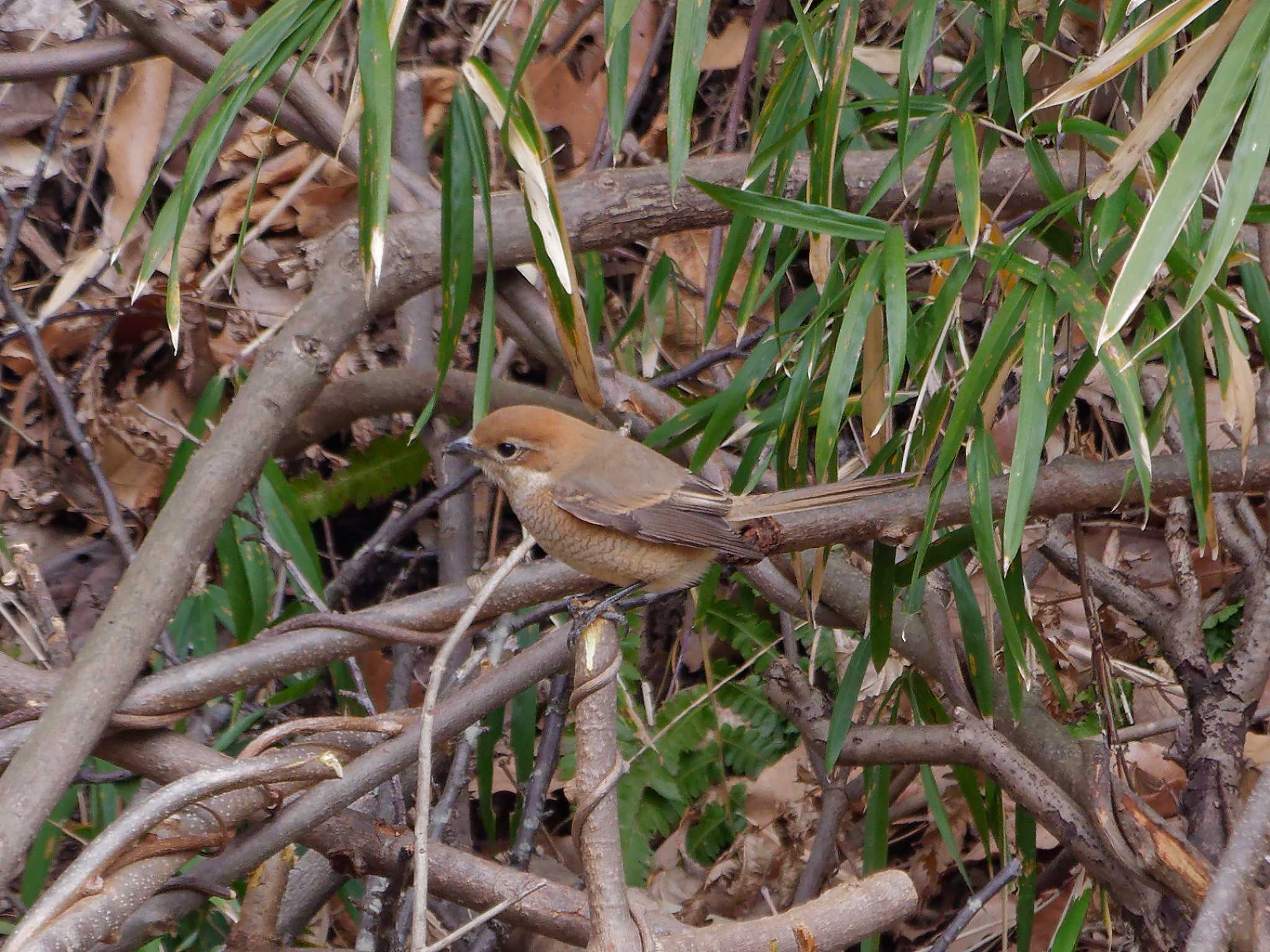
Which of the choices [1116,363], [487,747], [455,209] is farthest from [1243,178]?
[487,747]

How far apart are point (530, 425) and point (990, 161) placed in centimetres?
160

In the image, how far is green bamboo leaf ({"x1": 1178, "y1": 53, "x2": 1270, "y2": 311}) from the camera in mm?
2014

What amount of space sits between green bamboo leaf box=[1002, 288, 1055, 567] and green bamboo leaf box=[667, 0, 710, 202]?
2.57 ft

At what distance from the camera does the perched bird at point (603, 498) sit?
3.13 m

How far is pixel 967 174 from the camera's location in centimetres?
266

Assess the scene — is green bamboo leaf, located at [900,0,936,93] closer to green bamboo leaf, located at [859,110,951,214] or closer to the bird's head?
green bamboo leaf, located at [859,110,951,214]

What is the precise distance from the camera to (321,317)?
3.26 meters

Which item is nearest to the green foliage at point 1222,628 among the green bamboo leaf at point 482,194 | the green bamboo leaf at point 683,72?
the green bamboo leaf at point 482,194

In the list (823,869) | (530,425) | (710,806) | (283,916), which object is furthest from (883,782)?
(283,916)

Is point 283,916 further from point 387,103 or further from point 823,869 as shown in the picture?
point 387,103

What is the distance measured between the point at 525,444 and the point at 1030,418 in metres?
1.39

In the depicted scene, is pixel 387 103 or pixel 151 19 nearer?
pixel 387 103

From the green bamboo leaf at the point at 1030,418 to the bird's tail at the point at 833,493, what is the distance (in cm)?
31

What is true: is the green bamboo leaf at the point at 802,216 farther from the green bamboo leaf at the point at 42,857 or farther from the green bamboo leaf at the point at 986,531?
the green bamboo leaf at the point at 42,857
